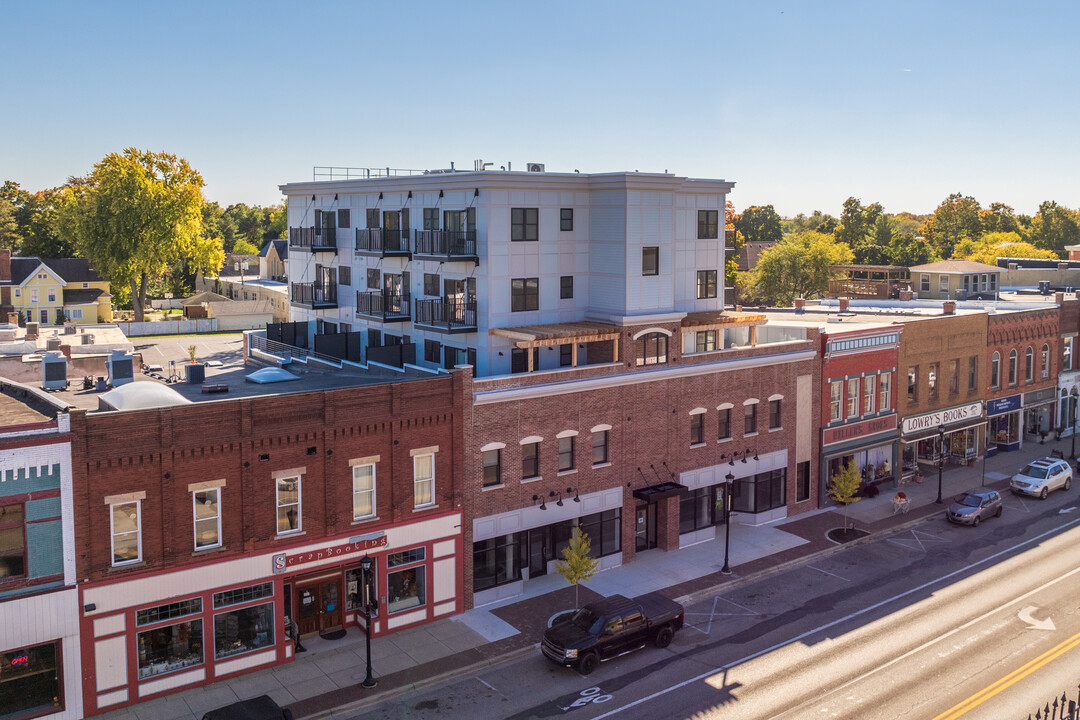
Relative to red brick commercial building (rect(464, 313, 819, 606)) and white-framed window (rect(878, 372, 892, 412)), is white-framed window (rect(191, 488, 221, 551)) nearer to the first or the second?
red brick commercial building (rect(464, 313, 819, 606))

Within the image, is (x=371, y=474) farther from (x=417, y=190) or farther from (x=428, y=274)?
(x=417, y=190)

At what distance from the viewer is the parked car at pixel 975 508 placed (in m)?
43.0

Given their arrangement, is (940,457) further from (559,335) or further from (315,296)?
(315,296)

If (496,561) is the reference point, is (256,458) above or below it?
above

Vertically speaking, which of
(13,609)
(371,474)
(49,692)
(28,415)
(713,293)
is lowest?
(49,692)

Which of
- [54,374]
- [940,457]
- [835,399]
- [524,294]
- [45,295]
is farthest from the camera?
[45,295]

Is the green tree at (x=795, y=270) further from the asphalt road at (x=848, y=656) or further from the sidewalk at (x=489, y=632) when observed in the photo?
the asphalt road at (x=848, y=656)

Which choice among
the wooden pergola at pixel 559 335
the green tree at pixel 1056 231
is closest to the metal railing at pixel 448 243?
the wooden pergola at pixel 559 335

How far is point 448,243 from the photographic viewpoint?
125ft

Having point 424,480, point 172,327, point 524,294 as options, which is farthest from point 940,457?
point 172,327

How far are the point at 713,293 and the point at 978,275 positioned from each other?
3500 centimetres

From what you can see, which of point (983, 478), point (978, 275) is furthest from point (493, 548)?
point (978, 275)

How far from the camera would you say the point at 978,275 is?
6862cm

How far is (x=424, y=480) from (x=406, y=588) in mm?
3720
